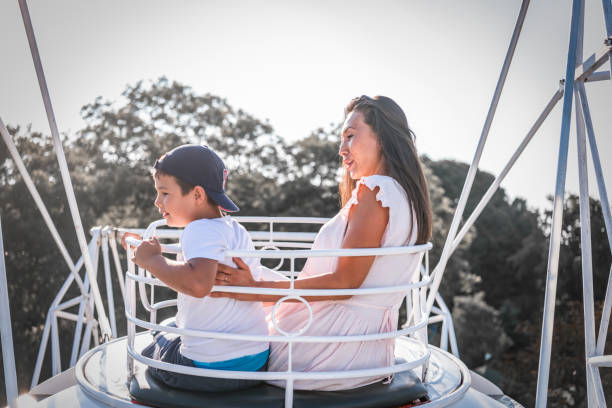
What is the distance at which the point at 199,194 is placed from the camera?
221cm

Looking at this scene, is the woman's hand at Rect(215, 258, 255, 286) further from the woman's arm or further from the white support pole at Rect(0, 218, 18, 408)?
the white support pole at Rect(0, 218, 18, 408)

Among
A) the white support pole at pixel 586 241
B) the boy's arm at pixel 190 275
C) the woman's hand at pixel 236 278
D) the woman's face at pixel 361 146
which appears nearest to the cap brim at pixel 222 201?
the woman's hand at pixel 236 278

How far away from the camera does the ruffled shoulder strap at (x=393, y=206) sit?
2.22 m

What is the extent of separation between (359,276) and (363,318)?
21cm

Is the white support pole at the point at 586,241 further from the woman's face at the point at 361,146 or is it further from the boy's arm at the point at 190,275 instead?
the boy's arm at the point at 190,275

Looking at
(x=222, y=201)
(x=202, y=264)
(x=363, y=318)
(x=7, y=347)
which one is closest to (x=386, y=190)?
(x=363, y=318)

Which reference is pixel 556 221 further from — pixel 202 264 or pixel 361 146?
pixel 202 264

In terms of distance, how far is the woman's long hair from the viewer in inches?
94.3

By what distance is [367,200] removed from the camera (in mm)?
2225

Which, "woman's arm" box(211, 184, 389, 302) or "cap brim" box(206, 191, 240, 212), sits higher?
"cap brim" box(206, 191, 240, 212)

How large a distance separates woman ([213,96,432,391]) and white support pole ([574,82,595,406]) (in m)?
0.65

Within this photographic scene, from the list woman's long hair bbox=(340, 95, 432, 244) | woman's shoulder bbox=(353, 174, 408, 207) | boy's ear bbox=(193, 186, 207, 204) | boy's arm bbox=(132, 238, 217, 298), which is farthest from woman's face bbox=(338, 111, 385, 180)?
boy's arm bbox=(132, 238, 217, 298)

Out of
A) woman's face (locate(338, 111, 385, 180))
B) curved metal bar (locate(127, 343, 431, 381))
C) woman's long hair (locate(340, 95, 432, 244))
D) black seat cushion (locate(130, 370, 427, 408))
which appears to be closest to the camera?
curved metal bar (locate(127, 343, 431, 381))

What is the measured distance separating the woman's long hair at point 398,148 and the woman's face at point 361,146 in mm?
23
